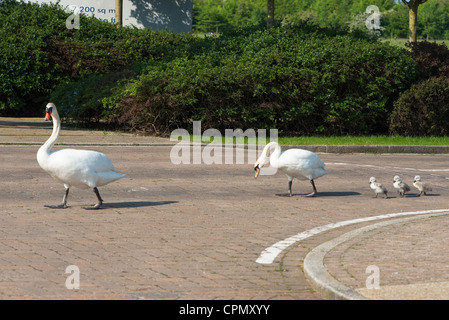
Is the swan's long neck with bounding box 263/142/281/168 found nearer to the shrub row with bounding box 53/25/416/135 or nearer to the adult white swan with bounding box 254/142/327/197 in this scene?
the adult white swan with bounding box 254/142/327/197

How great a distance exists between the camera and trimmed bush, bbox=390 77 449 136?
20.4m

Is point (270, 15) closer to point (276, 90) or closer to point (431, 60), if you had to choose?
point (431, 60)

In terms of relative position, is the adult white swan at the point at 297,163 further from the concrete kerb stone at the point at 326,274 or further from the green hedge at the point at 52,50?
the green hedge at the point at 52,50

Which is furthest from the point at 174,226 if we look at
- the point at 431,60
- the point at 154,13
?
the point at 154,13

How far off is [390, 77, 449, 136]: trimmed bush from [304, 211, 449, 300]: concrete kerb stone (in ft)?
42.2

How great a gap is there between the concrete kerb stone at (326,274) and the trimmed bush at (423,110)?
12852 mm

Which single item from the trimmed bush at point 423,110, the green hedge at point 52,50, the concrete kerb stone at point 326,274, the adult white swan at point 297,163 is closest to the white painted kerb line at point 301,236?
the concrete kerb stone at point 326,274

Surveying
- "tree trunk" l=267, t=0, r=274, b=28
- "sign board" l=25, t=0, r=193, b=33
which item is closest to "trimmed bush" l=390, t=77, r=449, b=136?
"tree trunk" l=267, t=0, r=274, b=28

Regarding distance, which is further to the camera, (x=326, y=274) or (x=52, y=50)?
(x=52, y=50)

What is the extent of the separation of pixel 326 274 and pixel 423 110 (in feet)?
50.1

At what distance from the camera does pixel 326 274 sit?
6.25 m

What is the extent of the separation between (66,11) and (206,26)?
88.5 m

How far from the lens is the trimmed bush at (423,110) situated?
66.9ft
